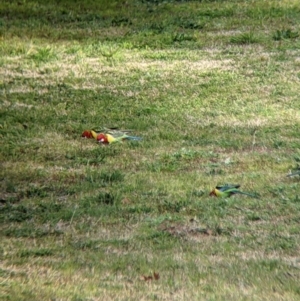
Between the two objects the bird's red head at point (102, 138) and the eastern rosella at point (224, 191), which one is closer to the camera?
the eastern rosella at point (224, 191)

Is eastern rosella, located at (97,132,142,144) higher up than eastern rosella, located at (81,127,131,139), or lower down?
higher up

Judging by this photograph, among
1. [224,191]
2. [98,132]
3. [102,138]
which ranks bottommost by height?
[98,132]

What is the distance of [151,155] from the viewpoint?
8.18 meters

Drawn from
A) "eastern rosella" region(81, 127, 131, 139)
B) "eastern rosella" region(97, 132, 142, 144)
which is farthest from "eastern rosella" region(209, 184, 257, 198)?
"eastern rosella" region(81, 127, 131, 139)

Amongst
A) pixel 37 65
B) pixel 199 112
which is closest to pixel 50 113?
pixel 199 112

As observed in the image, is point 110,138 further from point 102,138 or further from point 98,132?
point 98,132

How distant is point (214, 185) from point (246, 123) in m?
2.32

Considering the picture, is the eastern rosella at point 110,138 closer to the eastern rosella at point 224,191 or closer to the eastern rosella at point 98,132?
the eastern rosella at point 98,132

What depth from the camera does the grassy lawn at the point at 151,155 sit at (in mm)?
5160

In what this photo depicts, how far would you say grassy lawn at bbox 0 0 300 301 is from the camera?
16.9ft

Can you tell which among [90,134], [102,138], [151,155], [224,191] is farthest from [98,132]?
[224,191]

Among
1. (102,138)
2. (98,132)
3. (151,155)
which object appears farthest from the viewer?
(98,132)

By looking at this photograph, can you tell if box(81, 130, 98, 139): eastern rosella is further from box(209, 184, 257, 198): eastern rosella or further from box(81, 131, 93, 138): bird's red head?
box(209, 184, 257, 198): eastern rosella

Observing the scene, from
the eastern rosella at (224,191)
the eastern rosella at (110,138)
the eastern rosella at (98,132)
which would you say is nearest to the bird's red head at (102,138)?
the eastern rosella at (110,138)
